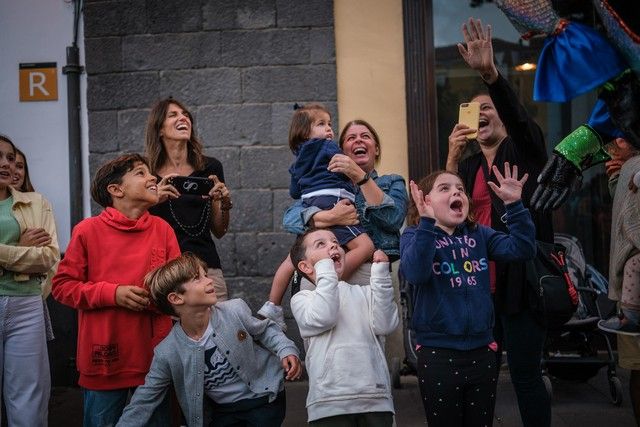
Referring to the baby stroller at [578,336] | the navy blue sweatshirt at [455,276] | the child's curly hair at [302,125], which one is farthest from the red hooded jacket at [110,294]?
the baby stroller at [578,336]

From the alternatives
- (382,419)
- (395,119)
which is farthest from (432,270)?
(395,119)

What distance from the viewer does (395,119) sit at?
234 inches

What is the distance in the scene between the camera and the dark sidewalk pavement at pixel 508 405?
498 centimetres

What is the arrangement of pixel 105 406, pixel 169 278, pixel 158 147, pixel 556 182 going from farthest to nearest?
1. pixel 158 147
2. pixel 105 406
3. pixel 169 278
4. pixel 556 182

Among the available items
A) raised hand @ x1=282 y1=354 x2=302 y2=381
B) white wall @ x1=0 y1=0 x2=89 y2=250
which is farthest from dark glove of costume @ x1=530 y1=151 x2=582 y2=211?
white wall @ x1=0 y1=0 x2=89 y2=250

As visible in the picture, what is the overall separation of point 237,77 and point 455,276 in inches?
123

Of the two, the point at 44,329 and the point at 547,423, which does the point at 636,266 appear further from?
the point at 44,329

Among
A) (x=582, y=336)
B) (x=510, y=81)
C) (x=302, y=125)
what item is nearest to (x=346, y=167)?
(x=302, y=125)

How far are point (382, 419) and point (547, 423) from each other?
35.8 inches

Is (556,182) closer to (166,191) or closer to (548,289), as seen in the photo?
(548,289)

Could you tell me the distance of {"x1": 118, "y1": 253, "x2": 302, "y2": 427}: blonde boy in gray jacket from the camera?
3473mm

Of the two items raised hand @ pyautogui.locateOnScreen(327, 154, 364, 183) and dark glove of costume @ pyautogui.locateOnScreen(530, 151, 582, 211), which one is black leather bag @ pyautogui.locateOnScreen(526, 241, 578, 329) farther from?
dark glove of costume @ pyautogui.locateOnScreen(530, 151, 582, 211)

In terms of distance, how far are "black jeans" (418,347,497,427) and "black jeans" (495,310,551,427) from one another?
42 centimetres

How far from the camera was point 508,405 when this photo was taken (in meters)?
5.32
